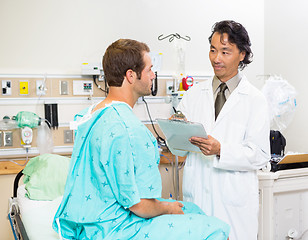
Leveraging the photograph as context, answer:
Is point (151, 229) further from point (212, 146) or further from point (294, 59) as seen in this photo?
point (294, 59)

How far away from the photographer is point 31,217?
6.30 ft

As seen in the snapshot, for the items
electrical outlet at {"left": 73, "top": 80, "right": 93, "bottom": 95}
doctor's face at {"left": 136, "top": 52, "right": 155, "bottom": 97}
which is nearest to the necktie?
doctor's face at {"left": 136, "top": 52, "right": 155, "bottom": 97}

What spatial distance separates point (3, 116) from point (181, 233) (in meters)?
2.19

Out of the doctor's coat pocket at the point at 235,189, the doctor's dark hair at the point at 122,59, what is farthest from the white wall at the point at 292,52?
the doctor's dark hair at the point at 122,59

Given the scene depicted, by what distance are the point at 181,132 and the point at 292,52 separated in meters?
1.95

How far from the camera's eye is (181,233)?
127 centimetres

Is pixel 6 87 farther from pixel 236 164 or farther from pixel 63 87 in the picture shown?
pixel 236 164

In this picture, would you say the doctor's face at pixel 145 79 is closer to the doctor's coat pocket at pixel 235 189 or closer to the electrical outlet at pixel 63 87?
the doctor's coat pocket at pixel 235 189

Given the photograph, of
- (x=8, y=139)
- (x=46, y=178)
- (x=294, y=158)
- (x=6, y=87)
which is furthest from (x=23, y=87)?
(x=294, y=158)

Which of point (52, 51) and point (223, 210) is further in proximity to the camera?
point (52, 51)

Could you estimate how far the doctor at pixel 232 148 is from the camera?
1.78 m

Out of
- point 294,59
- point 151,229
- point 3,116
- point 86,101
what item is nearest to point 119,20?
point 86,101

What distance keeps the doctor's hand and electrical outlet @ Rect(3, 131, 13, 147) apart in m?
1.79

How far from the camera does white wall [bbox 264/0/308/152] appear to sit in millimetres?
3086
